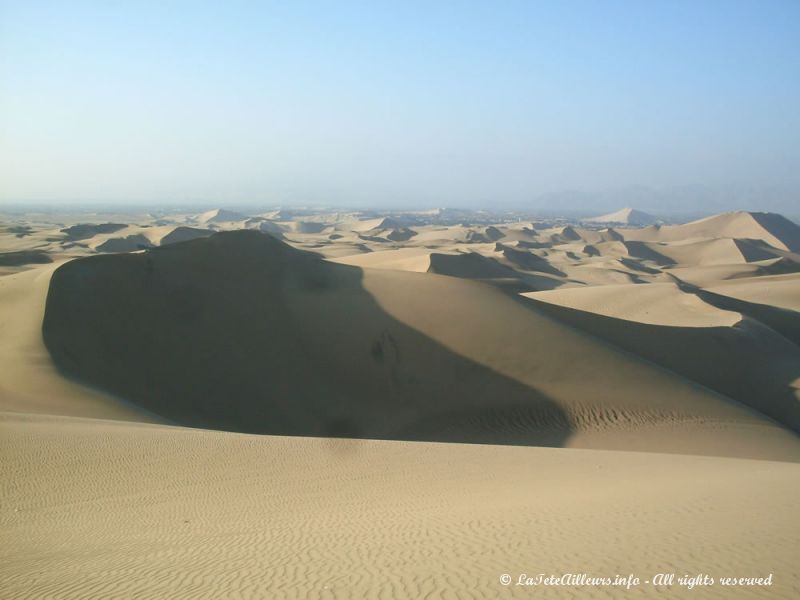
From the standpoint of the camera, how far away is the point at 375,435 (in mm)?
15383

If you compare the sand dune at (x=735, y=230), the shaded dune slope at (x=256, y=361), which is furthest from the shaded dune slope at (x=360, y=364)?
the sand dune at (x=735, y=230)

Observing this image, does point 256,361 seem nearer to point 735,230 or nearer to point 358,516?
point 358,516

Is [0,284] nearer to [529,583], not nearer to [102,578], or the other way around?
[102,578]

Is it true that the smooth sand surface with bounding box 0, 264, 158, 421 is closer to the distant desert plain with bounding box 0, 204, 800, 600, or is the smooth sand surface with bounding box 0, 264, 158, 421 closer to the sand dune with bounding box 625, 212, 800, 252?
the distant desert plain with bounding box 0, 204, 800, 600

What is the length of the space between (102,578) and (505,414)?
12088 mm

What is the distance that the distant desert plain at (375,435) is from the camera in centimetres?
574

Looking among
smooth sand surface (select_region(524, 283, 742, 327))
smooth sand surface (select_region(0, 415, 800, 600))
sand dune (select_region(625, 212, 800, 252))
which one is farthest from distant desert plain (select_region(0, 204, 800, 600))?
sand dune (select_region(625, 212, 800, 252))

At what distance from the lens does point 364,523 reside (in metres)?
7.61

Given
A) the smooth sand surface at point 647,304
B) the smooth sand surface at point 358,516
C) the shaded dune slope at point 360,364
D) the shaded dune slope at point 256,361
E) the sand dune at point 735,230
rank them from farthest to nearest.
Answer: the sand dune at point 735,230 < the smooth sand surface at point 647,304 < the shaded dune slope at point 256,361 < the shaded dune slope at point 360,364 < the smooth sand surface at point 358,516

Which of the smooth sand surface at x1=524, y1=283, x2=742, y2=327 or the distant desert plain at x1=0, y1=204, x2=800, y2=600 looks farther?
the smooth sand surface at x1=524, y1=283, x2=742, y2=327

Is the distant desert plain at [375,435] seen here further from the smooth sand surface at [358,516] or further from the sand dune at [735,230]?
the sand dune at [735,230]

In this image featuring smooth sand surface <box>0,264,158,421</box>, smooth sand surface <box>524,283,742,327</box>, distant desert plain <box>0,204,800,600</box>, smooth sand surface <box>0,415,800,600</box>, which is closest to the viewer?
smooth sand surface <box>0,415,800,600</box>

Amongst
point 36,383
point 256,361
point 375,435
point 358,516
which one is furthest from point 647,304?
point 36,383

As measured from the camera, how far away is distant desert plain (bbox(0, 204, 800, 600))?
574 centimetres
